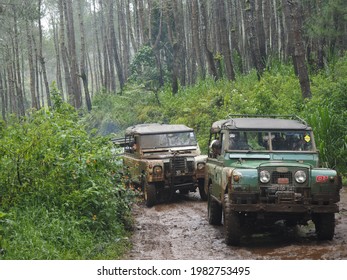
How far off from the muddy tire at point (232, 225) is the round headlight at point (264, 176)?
616 mm

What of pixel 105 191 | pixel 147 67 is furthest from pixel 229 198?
pixel 147 67

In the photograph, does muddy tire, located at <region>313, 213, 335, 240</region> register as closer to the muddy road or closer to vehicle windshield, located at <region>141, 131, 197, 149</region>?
the muddy road

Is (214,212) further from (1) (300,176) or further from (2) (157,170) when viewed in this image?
(2) (157,170)

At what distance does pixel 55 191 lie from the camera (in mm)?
9930

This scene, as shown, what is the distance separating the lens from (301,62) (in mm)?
18344

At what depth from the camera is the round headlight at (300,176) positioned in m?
9.05

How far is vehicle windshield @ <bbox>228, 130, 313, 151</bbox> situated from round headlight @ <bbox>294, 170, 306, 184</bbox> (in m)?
1.40

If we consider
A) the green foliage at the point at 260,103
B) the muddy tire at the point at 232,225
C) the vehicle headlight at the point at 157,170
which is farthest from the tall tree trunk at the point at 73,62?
the muddy tire at the point at 232,225

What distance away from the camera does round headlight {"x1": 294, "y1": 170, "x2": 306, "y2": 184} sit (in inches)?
356

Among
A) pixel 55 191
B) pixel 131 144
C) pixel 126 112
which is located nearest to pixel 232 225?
pixel 55 191

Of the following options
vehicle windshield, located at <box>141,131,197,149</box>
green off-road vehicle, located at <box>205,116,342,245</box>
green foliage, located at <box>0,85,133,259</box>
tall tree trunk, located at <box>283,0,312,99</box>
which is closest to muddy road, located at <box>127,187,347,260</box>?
green off-road vehicle, located at <box>205,116,342,245</box>

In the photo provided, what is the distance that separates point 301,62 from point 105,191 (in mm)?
9926

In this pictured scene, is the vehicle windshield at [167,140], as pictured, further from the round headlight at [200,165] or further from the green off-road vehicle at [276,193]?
the green off-road vehicle at [276,193]
